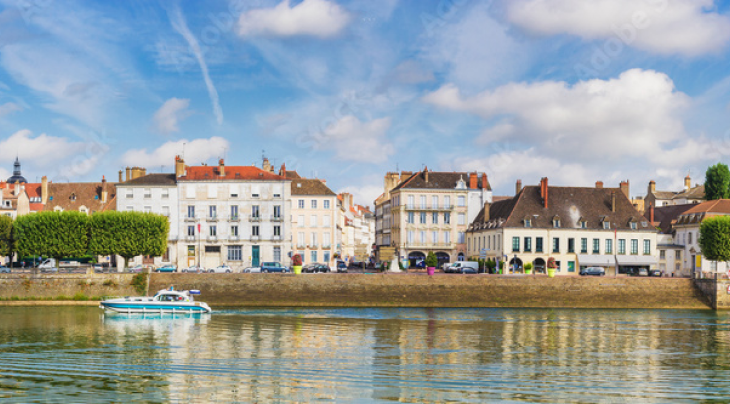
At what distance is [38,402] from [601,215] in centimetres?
7188

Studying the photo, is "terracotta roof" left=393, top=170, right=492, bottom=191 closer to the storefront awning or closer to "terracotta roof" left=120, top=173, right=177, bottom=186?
the storefront awning

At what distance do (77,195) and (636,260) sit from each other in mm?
69645

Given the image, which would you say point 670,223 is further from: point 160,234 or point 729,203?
point 160,234

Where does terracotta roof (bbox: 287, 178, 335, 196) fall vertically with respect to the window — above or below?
above

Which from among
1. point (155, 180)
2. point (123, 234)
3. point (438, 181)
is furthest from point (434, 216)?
point (123, 234)

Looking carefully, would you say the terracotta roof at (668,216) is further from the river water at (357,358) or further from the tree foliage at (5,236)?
the tree foliage at (5,236)

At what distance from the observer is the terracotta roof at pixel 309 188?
95625 millimetres

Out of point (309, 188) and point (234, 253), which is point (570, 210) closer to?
point (309, 188)

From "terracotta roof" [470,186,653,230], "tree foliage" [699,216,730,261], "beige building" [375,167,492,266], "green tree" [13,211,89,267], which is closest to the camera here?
"green tree" [13,211,89,267]

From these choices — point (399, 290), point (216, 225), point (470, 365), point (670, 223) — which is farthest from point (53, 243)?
point (670, 223)

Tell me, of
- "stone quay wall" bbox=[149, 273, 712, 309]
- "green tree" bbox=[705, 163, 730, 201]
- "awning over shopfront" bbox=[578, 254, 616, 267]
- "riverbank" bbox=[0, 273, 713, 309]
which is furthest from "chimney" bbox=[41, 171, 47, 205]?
"green tree" bbox=[705, 163, 730, 201]

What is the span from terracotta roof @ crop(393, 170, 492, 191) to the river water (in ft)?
137

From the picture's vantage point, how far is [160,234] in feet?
245

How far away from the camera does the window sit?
87.3 meters
